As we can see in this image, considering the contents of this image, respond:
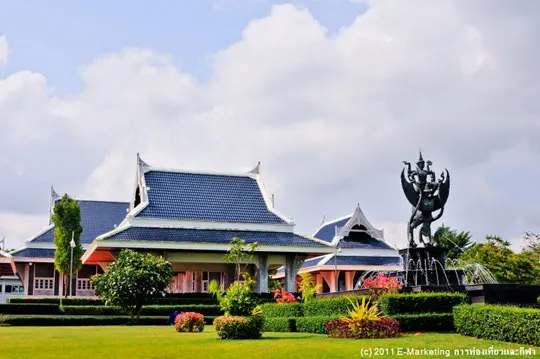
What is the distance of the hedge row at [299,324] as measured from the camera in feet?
54.8

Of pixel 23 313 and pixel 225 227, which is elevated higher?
pixel 225 227

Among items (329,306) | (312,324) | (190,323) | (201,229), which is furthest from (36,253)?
(312,324)

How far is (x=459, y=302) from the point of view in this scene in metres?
16.1

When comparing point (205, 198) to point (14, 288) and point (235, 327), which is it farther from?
point (14, 288)

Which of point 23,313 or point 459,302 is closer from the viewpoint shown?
point 459,302

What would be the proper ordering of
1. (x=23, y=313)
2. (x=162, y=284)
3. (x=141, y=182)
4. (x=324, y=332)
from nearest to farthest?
(x=324, y=332) → (x=162, y=284) → (x=23, y=313) → (x=141, y=182)

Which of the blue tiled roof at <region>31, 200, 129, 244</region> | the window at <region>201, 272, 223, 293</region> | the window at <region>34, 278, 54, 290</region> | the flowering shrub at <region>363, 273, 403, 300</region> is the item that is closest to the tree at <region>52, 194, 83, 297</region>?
the window at <region>34, 278, 54, 290</region>

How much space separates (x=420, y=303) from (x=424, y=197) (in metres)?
4.81

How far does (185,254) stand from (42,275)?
46.1ft

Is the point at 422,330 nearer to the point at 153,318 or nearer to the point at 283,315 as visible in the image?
the point at 283,315

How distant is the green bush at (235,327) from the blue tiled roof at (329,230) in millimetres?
34163

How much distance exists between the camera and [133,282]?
78.6 ft

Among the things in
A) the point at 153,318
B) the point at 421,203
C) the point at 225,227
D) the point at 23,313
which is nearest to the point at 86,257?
the point at 225,227

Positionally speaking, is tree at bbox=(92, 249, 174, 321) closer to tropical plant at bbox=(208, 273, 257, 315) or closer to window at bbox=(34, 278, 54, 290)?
tropical plant at bbox=(208, 273, 257, 315)
